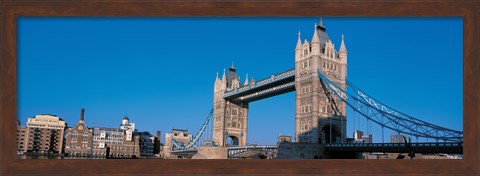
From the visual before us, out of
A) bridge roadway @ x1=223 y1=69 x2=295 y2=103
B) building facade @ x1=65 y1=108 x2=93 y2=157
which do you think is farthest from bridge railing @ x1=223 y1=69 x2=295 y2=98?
building facade @ x1=65 y1=108 x2=93 y2=157

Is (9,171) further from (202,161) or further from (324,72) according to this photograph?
(324,72)

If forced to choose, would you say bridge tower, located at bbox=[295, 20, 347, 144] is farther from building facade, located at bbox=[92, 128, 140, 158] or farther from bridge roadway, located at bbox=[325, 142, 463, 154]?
building facade, located at bbox=[92, 128, 140, 158]

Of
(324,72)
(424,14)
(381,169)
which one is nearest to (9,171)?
(381,169)

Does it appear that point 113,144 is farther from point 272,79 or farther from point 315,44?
point 315,44

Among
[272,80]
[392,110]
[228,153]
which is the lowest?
[228,153]

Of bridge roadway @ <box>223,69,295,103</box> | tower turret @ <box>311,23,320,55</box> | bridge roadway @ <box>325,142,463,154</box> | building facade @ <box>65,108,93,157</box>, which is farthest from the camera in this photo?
building facade @ <box>65,108,93,157</box>

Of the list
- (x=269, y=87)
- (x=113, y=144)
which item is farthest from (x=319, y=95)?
(x=113, y=144)
